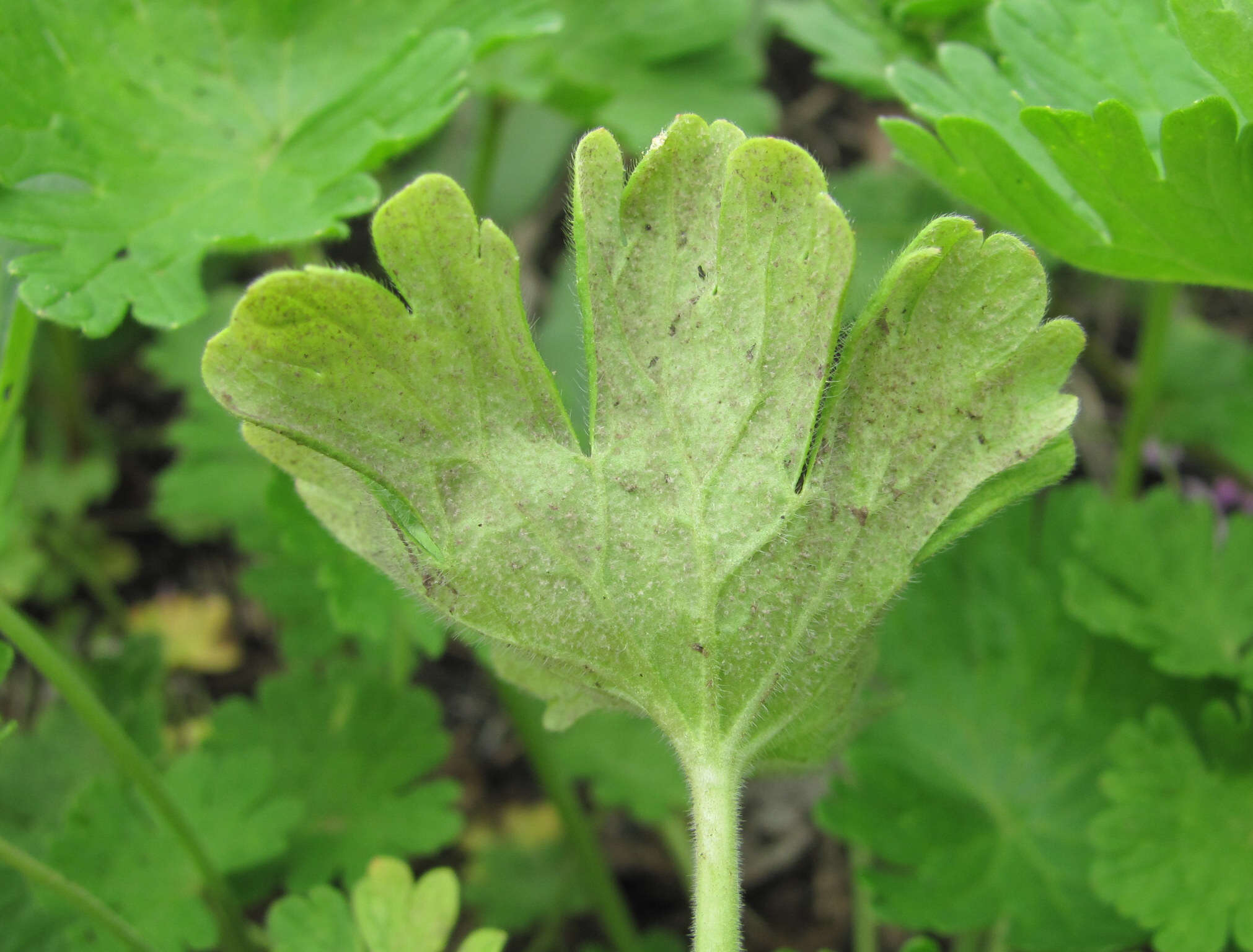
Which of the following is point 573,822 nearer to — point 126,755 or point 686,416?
point 126,755

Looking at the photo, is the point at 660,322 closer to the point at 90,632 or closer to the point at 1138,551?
the point at 1138,551

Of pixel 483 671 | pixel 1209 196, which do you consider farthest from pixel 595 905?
pixel 1209 196

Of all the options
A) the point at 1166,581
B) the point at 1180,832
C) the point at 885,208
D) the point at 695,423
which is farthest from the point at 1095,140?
the point at 885,208

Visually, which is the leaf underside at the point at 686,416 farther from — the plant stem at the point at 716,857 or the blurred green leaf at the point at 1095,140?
the blurred green leaf at the point at 1095,140

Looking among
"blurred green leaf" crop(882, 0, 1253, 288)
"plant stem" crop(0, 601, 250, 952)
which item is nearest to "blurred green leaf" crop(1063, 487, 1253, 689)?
"blurred green leaf" crop(882, 0, 1253, 288)

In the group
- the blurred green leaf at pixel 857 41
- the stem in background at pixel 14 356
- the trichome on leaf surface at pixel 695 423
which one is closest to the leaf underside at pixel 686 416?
the trichome on leaf surface at pixel 695 423

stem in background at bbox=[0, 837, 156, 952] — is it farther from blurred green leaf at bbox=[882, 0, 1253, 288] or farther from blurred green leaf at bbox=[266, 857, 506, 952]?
blurred green leaf at bbox=[882, 0, 1253, 288]
